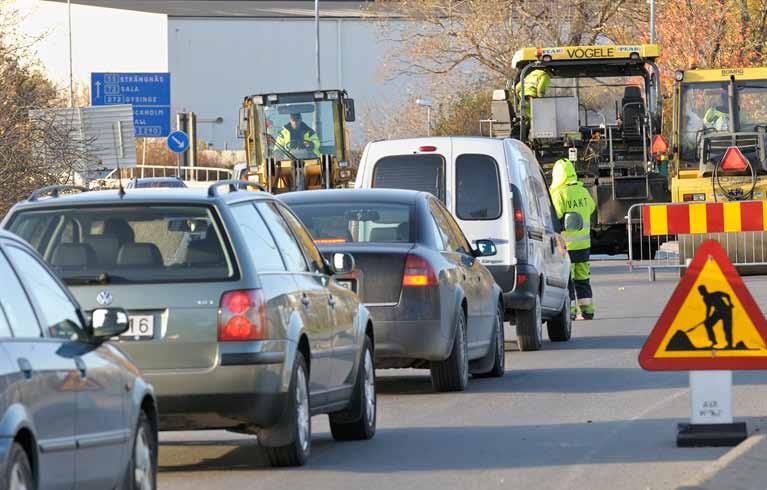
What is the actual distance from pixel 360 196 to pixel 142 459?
20.6 ft

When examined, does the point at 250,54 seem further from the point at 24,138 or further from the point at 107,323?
the point at 107,323

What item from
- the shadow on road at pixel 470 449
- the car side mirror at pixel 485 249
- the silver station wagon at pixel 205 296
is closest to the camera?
the silver station wagon at pixel 205 296

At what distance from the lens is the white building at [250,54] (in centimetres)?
8944

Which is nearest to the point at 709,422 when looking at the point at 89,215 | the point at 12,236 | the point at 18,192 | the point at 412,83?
the point at 89,215

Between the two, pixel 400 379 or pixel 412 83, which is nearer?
pixel 400 379

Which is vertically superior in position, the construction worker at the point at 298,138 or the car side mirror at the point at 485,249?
the construction worker at the point at 298,138

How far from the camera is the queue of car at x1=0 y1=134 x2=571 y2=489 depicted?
Answer: 22.3 ft

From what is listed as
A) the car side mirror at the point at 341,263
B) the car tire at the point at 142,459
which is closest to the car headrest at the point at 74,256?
the car tire at the point at 142,459

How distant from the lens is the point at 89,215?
9.82m

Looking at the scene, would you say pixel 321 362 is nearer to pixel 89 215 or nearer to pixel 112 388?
pixel 89 215

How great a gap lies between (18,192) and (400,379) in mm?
9257

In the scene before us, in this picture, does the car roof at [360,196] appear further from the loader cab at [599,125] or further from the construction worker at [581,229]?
the loader cab at [599,125]

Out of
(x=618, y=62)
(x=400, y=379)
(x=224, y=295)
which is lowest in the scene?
(x=400, y=379)

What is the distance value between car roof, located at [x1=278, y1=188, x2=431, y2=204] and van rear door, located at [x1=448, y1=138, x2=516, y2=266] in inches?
120
